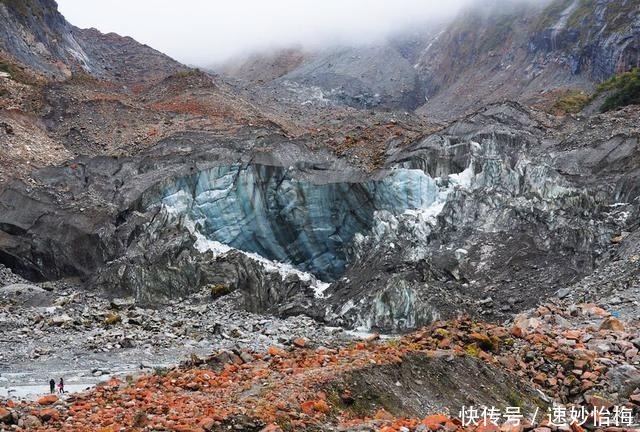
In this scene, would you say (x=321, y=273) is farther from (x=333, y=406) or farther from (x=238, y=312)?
(x=333, y=406)

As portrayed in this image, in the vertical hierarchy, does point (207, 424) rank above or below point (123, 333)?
above

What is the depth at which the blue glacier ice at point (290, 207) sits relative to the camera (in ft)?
89.0

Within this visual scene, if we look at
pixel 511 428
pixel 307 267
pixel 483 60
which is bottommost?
pixel 307 267

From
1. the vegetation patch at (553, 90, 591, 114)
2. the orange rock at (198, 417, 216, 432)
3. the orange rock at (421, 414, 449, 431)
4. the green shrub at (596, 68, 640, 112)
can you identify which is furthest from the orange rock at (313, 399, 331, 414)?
the vegetation patch at (553, 90, 591, 114)

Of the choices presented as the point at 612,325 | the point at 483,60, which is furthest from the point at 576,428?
the point at 483,60

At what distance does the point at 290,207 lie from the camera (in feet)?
90.4

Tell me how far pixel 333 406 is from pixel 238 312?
44.6 feet

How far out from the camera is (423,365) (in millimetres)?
10773

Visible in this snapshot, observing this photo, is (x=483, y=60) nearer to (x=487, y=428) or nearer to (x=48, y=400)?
(x=487, y=428)

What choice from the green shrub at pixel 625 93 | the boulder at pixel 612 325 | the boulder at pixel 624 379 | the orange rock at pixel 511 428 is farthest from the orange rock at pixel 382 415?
the green shrub at pixel 625 93

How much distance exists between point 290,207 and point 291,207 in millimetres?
44

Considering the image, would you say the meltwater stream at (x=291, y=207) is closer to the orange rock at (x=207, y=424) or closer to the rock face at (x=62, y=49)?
the orange rock at (x=207, y=424)

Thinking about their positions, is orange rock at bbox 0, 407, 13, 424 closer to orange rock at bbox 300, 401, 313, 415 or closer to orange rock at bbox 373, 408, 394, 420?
orange rock at bbox 300, 401, 313, 415

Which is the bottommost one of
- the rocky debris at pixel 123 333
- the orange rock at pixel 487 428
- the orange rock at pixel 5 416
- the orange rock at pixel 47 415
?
the rocky debris at pixel 123 333
